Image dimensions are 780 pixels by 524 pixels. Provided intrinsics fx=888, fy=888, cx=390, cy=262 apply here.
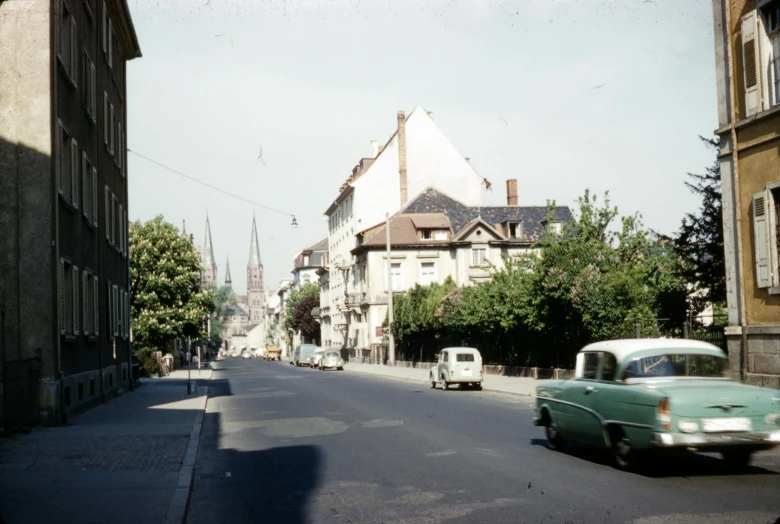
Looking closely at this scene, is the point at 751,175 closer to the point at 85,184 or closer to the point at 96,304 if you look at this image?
the point at 85,184

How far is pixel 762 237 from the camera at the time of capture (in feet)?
62.5

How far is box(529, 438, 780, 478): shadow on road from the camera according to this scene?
10.3m

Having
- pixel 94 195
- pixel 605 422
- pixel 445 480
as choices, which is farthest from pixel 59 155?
pixel 605 422

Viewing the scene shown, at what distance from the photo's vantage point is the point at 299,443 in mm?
14945

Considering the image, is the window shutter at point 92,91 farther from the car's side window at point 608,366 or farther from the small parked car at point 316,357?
the small parked car at point 316,357

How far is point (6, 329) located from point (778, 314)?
16021 millimetres

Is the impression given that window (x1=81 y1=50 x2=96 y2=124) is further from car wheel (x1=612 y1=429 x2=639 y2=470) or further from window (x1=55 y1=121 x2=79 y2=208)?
car wheel (x1=612 y1=429 x2=639 y2=470)

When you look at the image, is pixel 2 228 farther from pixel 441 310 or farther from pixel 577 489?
pixel 441 310

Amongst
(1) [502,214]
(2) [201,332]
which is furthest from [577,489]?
(1) [502,214]

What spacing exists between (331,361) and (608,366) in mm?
51548

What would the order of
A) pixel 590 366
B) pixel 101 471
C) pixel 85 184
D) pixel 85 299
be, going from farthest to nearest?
pixel 85 184 → pixel 85 299 → pixel 590 366 → pixel 101 471

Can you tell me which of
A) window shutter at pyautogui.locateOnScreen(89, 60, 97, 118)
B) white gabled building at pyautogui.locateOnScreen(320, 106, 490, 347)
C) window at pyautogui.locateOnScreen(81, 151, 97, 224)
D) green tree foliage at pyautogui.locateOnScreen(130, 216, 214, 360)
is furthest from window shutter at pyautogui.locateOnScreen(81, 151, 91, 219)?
white gabled building at pyautogui.locateOnScreen(320, 106, 490, 347)

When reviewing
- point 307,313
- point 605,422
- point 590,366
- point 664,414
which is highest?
point 307,313

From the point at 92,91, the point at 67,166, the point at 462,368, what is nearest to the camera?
the point at 67,166
